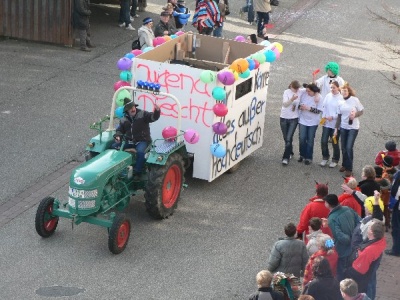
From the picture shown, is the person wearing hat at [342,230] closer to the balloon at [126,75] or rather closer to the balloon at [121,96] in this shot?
the balloon at [121,96]

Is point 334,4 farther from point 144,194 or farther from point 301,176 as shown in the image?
point 144,194

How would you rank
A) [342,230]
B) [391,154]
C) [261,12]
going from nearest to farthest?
[342,230]
[391,154]
[261,12]

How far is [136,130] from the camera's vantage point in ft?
41.8

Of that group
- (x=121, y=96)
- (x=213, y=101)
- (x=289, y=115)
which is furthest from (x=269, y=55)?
(x=121, y=96)

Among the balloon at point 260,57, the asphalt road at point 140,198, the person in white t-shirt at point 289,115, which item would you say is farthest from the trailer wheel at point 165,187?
the person in white t-shirt at point 289,115

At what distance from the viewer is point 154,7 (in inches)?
978

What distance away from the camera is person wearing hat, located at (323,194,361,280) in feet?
36.0

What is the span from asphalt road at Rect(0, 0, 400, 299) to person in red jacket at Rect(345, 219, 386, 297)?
1486 millimetres

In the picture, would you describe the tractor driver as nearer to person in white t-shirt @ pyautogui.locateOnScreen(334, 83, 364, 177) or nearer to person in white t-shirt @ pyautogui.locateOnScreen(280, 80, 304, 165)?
person in white t-shirt @ pyautogui.locateOnScreen(280, 80, 304, 165)

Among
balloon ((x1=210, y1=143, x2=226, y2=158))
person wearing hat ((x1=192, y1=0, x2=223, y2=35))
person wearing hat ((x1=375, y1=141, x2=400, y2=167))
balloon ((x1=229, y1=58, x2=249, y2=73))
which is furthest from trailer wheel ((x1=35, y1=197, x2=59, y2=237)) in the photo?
person wearing hat ((x1=192, y1=0, x2=223, y2=35))

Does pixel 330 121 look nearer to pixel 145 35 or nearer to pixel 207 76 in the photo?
pixel 207 76

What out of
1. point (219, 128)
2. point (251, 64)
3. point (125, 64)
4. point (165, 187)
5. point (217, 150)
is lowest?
point (165, 187)

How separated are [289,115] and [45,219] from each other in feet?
16.5

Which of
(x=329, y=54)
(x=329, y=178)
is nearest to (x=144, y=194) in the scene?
(x=329, y=178)
